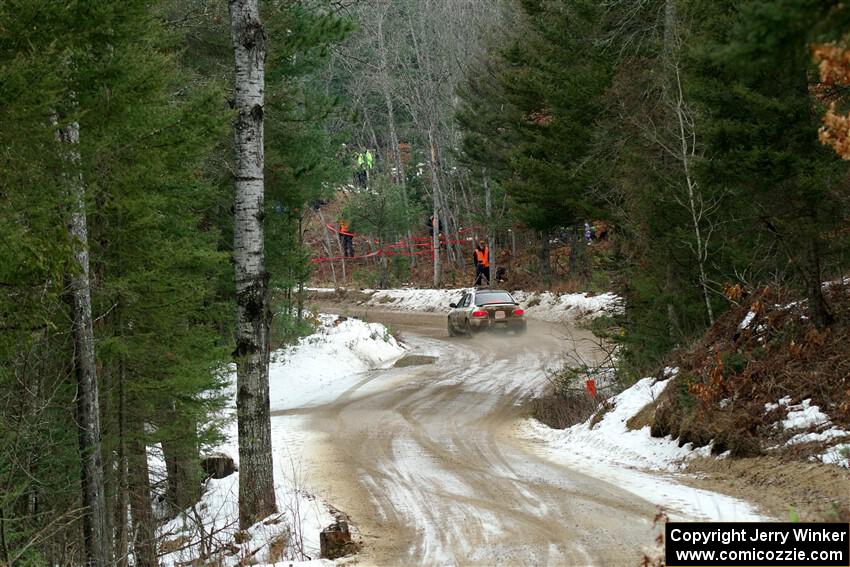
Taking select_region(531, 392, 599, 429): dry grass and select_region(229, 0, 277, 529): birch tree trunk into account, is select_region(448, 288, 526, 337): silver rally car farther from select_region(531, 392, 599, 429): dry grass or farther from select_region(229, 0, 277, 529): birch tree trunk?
select_region(229, 0, 277, 529): birch tree trunk

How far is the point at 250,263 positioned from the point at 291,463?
475 cm

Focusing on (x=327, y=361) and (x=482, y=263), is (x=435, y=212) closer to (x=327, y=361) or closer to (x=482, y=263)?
(x=482, y=263)

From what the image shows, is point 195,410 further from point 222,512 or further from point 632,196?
point 632,196

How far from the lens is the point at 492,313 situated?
2861 centimetres

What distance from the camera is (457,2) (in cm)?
5275

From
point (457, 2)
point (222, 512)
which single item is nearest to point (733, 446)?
point (222, 512)

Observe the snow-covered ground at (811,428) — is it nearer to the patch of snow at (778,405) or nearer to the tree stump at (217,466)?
the patch of snow at (778,405)

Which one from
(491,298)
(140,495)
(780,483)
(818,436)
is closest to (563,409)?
(818,436)

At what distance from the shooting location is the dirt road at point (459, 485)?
8234mm

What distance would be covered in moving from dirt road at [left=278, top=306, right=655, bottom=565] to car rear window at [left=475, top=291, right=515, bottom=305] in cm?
611

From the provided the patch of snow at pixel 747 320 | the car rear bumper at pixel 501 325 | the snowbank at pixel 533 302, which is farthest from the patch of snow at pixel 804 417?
the car rear bumper at pixel 501 325

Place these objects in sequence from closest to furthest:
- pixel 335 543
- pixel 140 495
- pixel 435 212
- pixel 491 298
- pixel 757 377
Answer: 1. pixel 335 543
2. pixel 757 377
3. pixel 140 495
4. pixel 491 298
5. pixel 435 212

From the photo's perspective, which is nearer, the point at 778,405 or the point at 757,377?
the point at 778,405

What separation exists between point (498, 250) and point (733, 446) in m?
37.0
